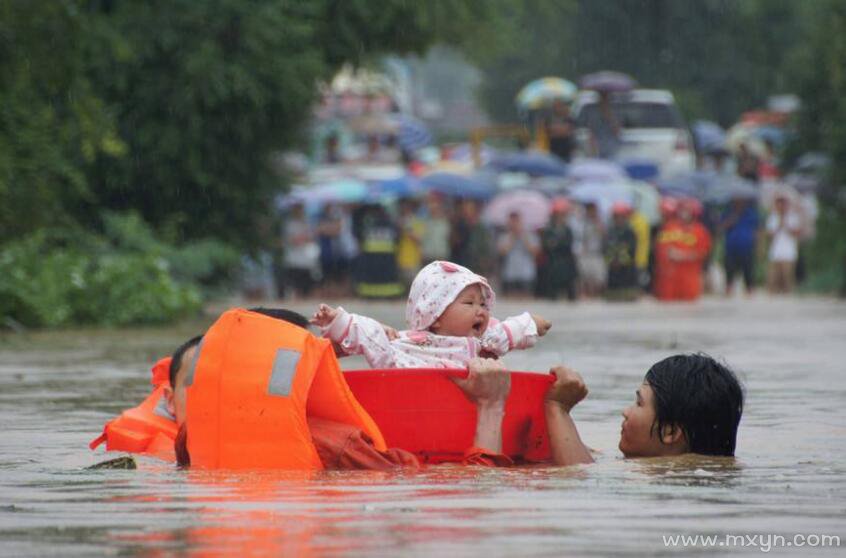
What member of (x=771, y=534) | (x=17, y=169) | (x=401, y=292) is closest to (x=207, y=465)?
(x=771, y=534)

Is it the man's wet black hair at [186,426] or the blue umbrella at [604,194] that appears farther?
the blue umbrella at [604,194]

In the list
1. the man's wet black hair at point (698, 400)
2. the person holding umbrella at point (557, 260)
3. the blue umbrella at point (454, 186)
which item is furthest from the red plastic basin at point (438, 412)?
the blue umbrella at point (454, 186)

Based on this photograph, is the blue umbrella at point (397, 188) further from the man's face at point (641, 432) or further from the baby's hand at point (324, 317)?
the baby's hand at point (324, 317)

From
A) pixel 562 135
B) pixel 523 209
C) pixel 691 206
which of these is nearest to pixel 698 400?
pixel 691 206

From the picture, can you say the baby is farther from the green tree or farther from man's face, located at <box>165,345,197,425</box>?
the green tree

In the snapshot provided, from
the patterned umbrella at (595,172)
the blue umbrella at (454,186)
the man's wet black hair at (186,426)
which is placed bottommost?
the blue umbrella at (454,186)

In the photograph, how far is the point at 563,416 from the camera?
9.09m

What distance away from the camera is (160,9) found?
24797 millimetres

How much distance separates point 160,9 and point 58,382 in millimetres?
10985

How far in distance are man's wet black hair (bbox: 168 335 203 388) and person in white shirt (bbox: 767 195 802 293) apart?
2649 centimetres

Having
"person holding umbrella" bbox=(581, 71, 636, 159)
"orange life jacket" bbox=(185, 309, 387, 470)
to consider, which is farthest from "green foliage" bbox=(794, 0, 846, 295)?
"orange life jacket" bbox=(185, 309, 387, 470)

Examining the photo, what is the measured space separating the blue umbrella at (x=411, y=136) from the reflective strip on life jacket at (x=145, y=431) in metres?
49.9

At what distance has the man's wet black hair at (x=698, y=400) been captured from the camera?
901cm

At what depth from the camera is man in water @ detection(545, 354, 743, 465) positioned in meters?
9.01
